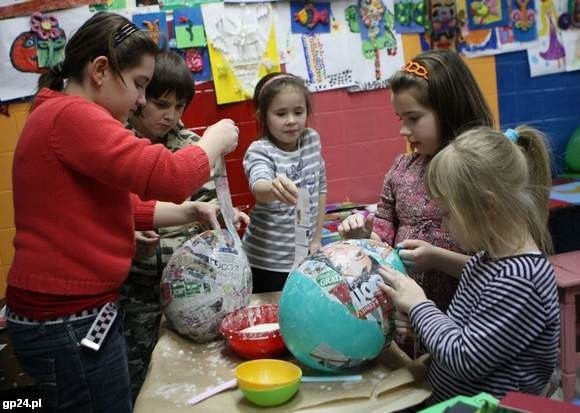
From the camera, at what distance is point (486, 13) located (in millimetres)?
2959

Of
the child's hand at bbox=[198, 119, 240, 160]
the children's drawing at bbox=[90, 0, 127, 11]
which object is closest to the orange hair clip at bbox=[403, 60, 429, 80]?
the child's hand at bbox=[198, 119, 240, 160]

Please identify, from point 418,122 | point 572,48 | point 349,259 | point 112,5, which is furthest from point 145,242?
point 572,48

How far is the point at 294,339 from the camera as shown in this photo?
1.10 m

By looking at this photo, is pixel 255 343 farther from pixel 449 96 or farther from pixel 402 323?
pixel 449 96

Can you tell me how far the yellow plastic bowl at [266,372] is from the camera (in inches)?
41.1

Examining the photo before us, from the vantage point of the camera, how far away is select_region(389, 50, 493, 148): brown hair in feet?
4.48

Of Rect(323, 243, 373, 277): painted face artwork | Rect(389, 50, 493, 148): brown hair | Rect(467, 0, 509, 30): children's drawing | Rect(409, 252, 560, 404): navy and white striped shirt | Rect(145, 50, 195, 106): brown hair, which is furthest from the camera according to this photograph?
Rect(467, 0, 509, 30): children's drawing

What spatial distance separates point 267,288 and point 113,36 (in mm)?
1074

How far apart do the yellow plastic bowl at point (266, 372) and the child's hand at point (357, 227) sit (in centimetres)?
43

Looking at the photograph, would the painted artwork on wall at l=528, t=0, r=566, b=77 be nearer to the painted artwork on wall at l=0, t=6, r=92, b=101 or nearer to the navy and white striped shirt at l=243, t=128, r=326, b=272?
the navy and white striped shirt at l=243, t=128, r=326, b=272

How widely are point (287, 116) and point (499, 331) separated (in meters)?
1.21

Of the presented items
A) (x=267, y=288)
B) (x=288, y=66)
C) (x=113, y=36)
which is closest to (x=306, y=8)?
(x=288, y=66)

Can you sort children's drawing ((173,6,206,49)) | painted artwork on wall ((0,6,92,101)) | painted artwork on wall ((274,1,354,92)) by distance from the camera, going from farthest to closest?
1. painted artwork on wall ((274,1,354,92))
2. children's drawing ((173,6,206,49))
3. painted artwork on wall ((0,6,92,101))

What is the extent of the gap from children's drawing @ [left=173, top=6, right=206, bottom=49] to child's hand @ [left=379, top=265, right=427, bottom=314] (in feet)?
5.82
